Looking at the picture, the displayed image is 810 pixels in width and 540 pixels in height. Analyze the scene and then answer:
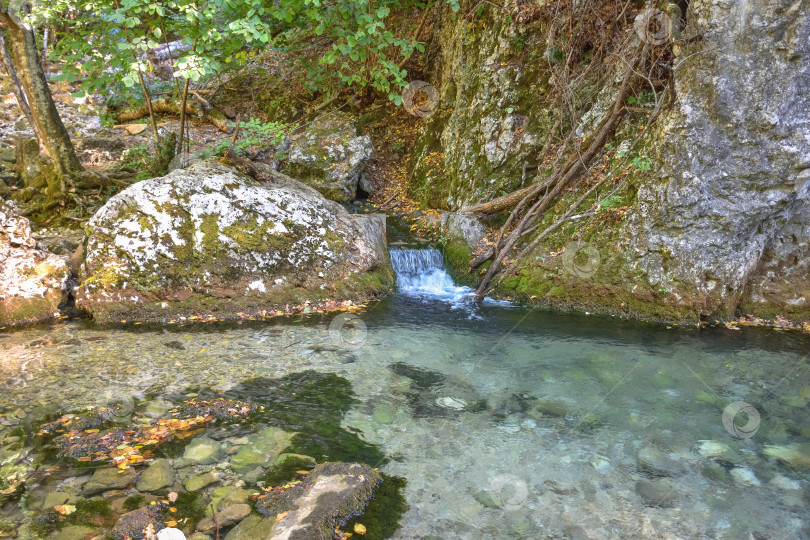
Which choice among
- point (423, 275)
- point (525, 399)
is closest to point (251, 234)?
point (423, 275)

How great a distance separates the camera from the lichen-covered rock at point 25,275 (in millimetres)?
6359

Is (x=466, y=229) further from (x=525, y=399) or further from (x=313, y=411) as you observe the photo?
(x=313, y=411)

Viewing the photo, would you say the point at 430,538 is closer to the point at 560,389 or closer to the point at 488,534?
the point at 488,534

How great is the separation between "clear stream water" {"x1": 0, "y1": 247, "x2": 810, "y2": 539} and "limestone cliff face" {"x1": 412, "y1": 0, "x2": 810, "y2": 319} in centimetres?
65

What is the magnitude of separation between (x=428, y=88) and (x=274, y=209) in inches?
320

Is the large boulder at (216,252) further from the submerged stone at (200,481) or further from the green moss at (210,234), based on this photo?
the submerged stone at (200,481)

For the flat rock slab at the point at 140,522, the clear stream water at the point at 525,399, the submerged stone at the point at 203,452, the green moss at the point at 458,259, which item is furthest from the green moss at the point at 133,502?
the green moss at the point at 458,259

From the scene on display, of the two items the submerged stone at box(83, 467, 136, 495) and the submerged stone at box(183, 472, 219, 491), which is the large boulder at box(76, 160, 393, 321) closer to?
the submerged stone at box(83, 467, 136, 495)

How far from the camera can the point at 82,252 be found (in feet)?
23.0

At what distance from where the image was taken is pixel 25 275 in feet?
21.5

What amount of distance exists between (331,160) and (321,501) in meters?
10.2

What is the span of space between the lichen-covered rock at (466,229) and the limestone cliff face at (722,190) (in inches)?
63.3

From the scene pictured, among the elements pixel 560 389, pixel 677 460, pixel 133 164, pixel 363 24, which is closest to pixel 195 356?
pixel 560 389

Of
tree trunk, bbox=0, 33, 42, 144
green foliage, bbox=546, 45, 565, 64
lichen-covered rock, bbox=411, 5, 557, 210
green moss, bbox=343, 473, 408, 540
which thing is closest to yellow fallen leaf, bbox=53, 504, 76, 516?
green moss, bbox=343, 473, 408, 540
